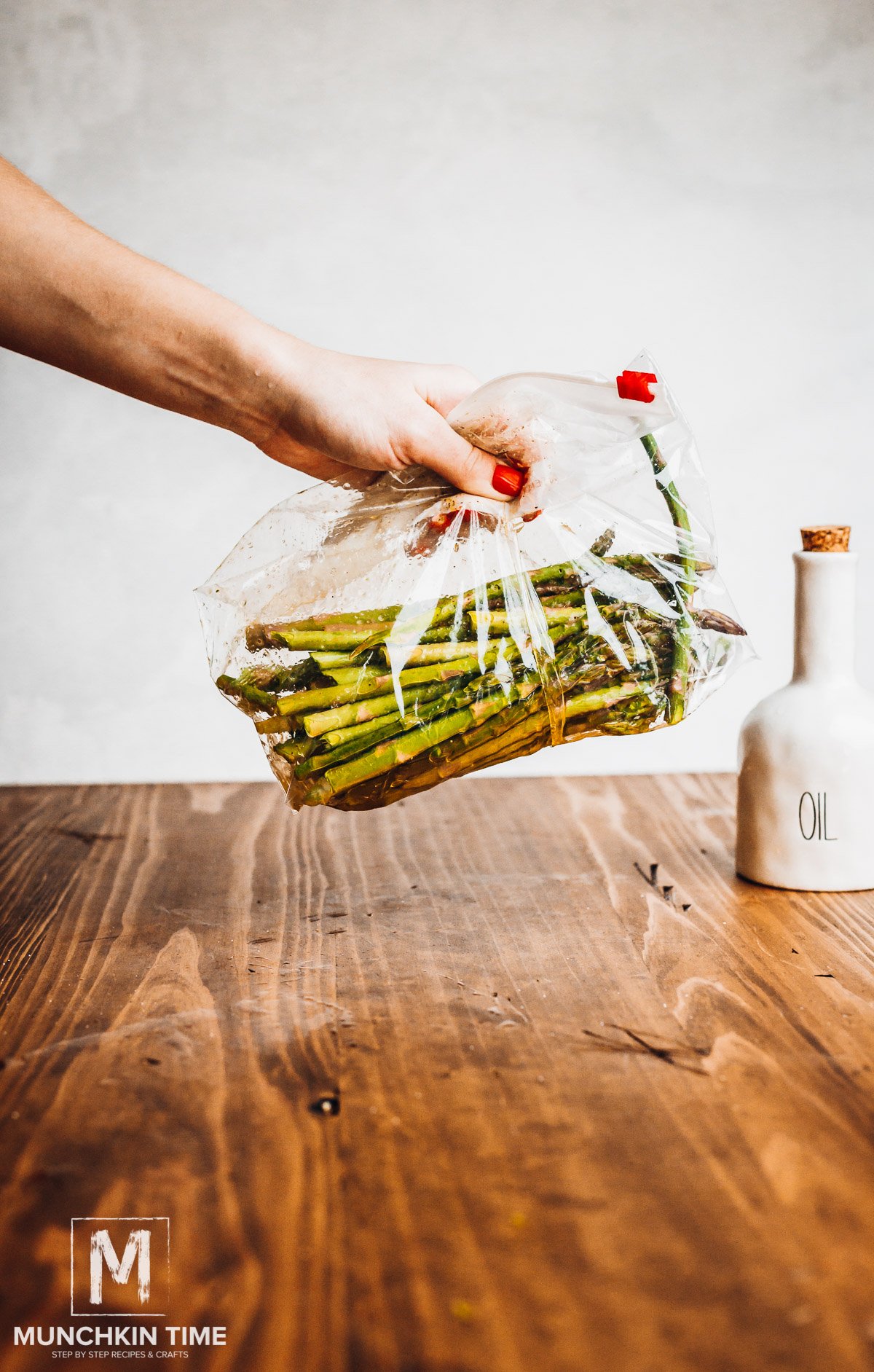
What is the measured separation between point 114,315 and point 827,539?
58cm

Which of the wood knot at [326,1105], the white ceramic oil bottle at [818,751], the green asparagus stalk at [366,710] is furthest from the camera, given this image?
the white ceramic oil bottle at [818,751]

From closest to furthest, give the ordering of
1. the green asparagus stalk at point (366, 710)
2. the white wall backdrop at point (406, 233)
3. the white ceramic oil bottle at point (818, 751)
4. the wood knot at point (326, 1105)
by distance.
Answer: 1. the wood knot at point (326, 1105)
2. the green asparagus stalk at point (366, 710)
3. the white ceramic oil bottle at point (818, 751)
4. the white wall backdrop at point (406, 233)

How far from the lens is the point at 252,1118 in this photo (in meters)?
0.55

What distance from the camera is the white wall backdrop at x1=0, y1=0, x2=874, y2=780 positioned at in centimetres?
138

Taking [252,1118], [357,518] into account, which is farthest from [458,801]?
[252,1118]

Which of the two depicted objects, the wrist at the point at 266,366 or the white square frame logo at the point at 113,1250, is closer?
the white square frame logo at the point at 113,1250

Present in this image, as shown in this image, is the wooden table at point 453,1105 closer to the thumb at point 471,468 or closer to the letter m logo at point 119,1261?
the letter m logo at point 119,1261

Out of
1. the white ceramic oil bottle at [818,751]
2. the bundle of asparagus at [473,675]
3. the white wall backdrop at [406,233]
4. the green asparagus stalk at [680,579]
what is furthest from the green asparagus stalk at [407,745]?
the white wall backdrop at [406,233]

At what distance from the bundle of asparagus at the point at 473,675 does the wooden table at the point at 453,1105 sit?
0.49ft

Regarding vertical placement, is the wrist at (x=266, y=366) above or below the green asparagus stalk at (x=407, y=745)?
above

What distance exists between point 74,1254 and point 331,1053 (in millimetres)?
197

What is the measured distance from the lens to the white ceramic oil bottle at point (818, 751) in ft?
2.75

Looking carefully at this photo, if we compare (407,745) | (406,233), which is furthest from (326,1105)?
(406,233)

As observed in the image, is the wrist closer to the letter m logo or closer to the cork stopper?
the cork stopper
